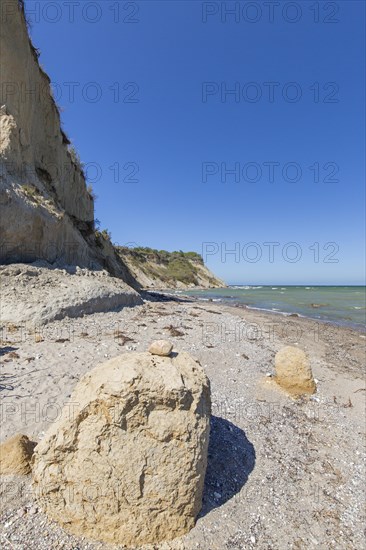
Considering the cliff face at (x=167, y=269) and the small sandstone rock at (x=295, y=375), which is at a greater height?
the cliff face at (x=167, y=269)

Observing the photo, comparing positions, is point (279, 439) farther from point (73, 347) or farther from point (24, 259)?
point (24, 259)

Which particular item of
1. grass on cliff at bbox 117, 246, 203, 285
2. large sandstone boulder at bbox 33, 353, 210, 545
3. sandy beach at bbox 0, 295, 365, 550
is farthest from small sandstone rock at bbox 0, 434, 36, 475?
grass on cliff at bbox 117, 246, 203, 285

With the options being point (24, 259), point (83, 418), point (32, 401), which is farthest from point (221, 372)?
point (24, 259)

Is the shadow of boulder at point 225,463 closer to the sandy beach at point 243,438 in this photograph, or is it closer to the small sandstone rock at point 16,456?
the sandy beach at point 243,438

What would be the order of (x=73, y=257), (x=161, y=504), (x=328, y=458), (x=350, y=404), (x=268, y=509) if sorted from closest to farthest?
(x=161, y=504) < (x=268, y=509) < (x=328, y=458) < (x=350, y=404) < (x=73, y=257)

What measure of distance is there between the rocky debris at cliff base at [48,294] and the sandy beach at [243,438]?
62 cm

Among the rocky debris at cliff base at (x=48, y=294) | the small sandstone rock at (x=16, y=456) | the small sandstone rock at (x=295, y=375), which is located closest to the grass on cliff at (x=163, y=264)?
the rocky debris at cliff base at (x=48, y=294)

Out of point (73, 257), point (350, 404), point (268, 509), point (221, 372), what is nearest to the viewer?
point (268, 509)

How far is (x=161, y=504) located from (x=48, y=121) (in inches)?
873

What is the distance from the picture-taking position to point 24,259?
14.3 metres

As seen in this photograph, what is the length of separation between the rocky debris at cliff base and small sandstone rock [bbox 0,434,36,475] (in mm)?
7009

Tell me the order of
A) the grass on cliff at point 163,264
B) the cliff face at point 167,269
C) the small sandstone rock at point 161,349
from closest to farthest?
the small sandstone rock at point 161,349 < the cliff face at point 167,269 < the grass on cliff at point 163,264

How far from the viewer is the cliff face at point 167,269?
6712 cm

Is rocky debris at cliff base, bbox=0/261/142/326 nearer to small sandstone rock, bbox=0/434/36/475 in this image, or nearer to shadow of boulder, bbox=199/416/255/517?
small sandstone rock, bbox=0/434/36/475
